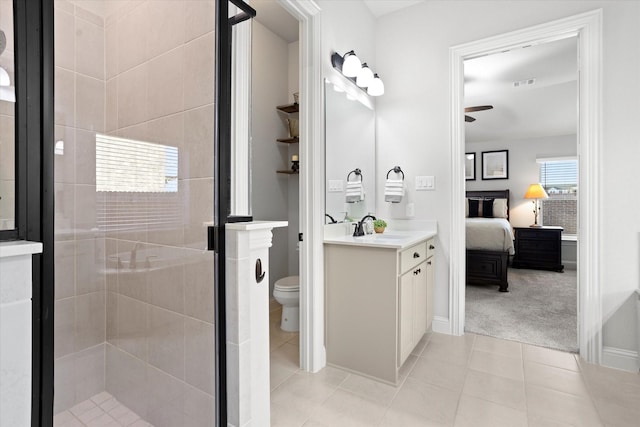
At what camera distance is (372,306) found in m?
1.92

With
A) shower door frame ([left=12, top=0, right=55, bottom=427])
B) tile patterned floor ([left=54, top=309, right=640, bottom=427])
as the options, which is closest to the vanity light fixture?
shower door frame ([left=12, top=0, right=55, bottom=427])

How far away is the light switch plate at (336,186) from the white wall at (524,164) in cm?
523

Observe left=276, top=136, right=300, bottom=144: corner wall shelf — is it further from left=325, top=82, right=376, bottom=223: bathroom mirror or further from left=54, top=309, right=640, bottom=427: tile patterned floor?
left=54, top=309, right=640, bottom=427: tile patterned floor

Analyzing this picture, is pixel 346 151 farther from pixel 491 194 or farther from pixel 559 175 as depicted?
pixel 559 175

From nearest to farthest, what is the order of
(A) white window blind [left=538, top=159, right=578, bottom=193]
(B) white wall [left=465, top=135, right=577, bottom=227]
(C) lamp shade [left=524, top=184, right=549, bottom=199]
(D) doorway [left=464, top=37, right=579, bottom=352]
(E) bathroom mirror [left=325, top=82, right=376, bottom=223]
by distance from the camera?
(E) bathroom mirror [left=325, top=82, right=376, bottom=223]
(D) doorway [left=464, top=37, right=579, bottom=352]
(C) lamp shade [left=524, top=184, right=549, bottom=199]
(A) white window blind [left=538, top=159, right=578, bottom=193]
(B) white wall [left=465, top=135, right=577, bottom=227]

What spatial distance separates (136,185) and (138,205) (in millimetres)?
81

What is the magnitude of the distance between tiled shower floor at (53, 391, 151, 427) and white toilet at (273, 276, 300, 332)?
4.43 ft

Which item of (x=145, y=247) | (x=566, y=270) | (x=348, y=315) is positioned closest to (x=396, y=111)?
(x=348, y=315)

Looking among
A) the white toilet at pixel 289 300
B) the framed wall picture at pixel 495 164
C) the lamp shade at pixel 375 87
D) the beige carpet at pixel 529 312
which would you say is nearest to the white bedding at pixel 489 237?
the beige carpet at pixel 529 312

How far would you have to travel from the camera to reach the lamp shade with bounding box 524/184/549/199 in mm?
Result: 5734

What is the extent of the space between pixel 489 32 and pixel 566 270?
14.7 ft

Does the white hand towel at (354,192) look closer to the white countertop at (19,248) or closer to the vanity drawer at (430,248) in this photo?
the vanity drawer at (430,248)

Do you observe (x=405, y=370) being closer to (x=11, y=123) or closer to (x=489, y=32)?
(x=11, y=123)

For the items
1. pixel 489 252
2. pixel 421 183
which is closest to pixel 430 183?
pixel 421 183
